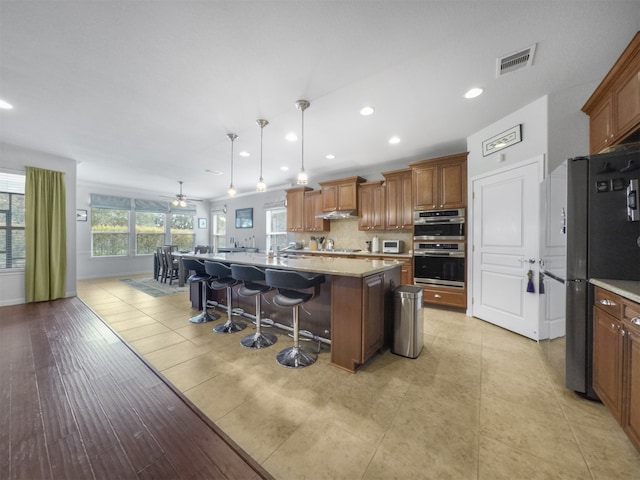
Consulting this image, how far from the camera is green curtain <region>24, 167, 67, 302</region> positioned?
4234mm

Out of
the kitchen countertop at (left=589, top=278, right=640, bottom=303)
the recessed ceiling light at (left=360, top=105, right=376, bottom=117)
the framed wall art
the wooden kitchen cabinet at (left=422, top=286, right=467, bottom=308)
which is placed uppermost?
the recessed ceiling light at (left=360, top=105, right=376, bottom=117)

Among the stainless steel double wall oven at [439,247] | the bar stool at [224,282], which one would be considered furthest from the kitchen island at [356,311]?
the stainless steel double wall oven at [439,247]

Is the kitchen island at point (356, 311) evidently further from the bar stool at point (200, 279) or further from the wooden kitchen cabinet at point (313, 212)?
the wooden kitchen cabinet at point (313, 212)

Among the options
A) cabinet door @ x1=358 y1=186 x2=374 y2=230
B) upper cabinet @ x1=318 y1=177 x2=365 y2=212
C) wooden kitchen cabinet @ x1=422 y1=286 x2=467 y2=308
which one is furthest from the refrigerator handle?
upper cabinet @ x1=318 y1=177 x2=365 y2=212

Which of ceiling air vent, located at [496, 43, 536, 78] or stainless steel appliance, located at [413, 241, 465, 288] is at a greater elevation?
ceiling air vent, located at [496, 43, 536, 78]

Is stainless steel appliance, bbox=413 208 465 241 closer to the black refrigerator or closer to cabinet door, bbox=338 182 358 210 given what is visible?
cabinet door, bbox=338 182 358 210

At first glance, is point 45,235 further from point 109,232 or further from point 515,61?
point 515,61

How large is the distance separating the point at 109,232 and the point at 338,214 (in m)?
6.97

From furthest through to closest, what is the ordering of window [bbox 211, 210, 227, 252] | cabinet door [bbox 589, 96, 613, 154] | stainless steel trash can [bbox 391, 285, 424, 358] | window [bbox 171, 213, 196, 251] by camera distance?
window [bbox 211, 210, 227, 252]
window [bbox 171, 213, 196, 251]
stainless steel trash can [bbox 391, 285, 424, 358]
cabinet door [bbox 589, 96, 613, 154]

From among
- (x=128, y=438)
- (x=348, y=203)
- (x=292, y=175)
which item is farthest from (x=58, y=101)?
(x=348, y=203)

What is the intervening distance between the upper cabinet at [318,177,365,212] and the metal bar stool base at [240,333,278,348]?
3305 mm

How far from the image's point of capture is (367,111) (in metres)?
2.93

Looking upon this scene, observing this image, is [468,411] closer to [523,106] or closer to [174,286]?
[523,106]

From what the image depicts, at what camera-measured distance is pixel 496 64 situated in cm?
212
